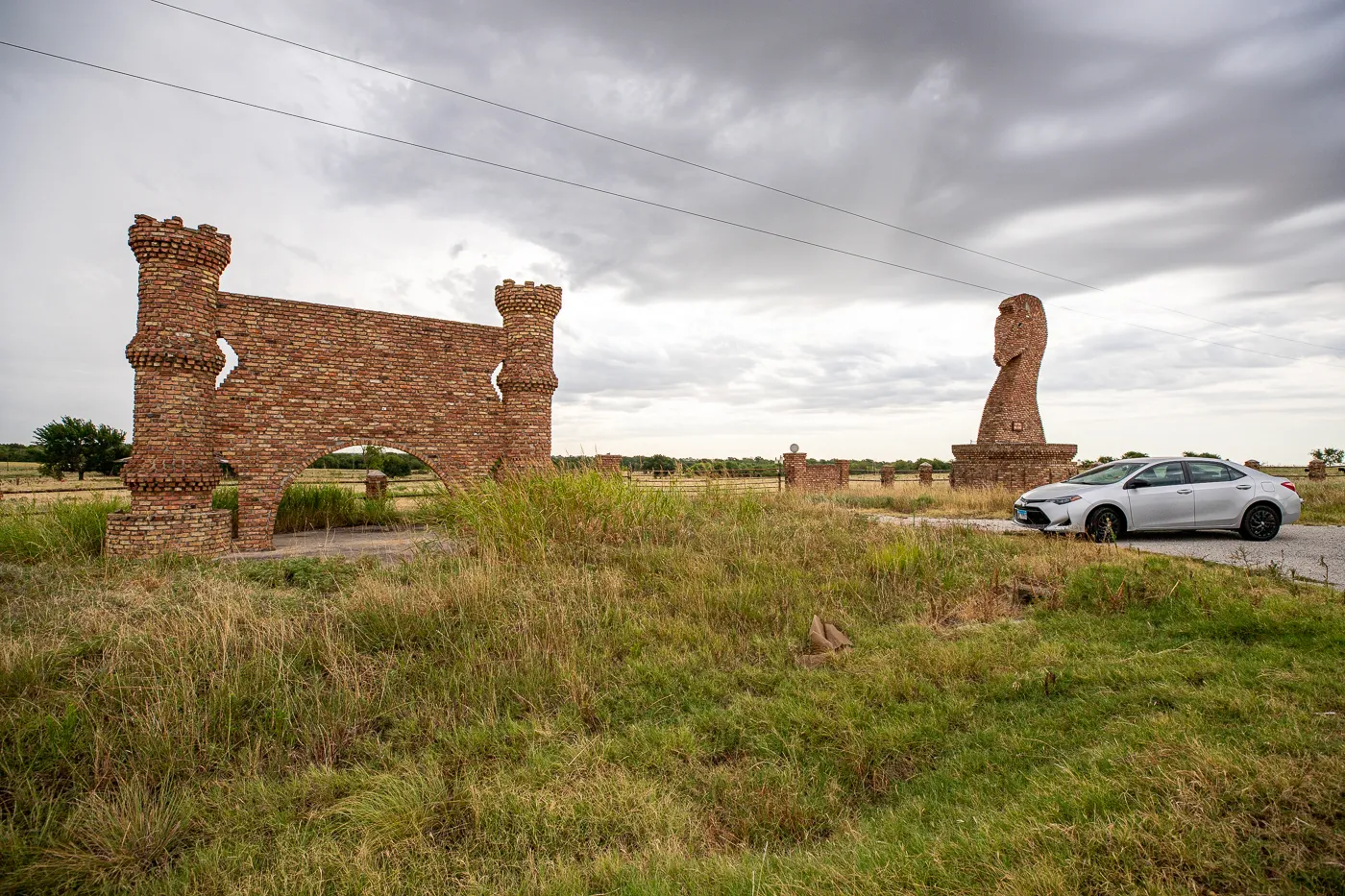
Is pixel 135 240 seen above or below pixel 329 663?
above

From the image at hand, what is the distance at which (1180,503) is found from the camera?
1080 cm

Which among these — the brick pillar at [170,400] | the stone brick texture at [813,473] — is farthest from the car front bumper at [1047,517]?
the brick pillar at [170,400]

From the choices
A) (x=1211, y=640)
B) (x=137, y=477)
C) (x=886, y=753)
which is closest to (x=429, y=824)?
(x=886, y=753)

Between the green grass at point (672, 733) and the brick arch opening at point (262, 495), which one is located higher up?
the brick arch opening at point (262, 495)

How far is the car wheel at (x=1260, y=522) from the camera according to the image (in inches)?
425

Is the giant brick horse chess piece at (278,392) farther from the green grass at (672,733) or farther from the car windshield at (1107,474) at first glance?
the car windshield at (1107,474)

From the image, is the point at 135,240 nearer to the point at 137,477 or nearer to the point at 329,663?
the point at 137,477

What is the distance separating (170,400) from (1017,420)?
20.9 metres

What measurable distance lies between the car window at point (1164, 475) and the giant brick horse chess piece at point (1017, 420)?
7.48 meters

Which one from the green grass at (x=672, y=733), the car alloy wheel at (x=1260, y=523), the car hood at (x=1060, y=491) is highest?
the car hood at (x=1060, y=491)

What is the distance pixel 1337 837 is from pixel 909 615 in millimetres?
4209

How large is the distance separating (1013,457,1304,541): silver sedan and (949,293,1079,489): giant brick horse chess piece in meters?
7.55

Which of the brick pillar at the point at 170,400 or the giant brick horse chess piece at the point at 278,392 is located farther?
the giant brick horse chess piece at the point at 278,392

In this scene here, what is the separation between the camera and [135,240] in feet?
36.1
